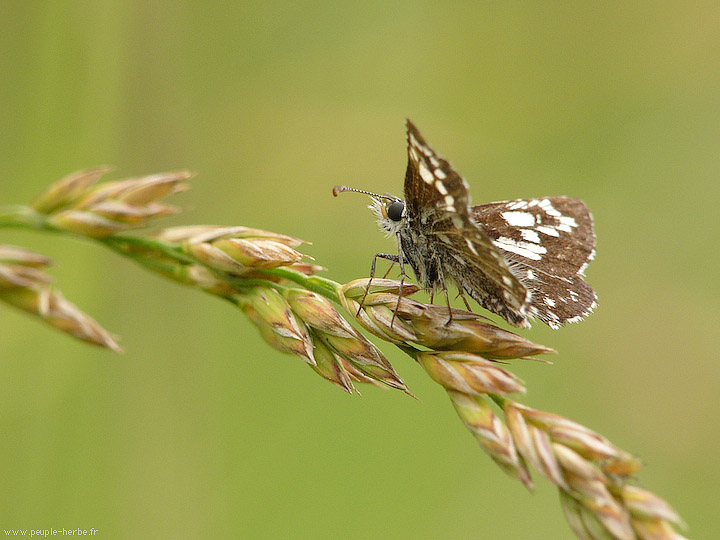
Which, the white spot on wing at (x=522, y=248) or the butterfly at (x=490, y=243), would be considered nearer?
the butterfly at (x=490, y=243)

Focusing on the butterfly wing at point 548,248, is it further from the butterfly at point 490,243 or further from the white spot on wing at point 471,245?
the white spot on wing at point 471,245

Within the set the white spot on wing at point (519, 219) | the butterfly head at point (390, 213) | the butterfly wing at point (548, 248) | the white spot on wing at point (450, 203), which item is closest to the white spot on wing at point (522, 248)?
the butterfly wing at point (548, 248)

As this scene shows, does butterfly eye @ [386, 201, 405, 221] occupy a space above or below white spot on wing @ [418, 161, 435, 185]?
below

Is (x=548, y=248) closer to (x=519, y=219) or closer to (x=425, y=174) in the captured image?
(x=519, y=219)

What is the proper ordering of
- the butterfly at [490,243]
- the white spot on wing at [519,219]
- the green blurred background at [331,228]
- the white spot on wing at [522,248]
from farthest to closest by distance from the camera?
the green blurred background at [331,228]
the white spot on wing at [519,219]
the white spot on wing at [522,248]
the butterfly at [490,243]

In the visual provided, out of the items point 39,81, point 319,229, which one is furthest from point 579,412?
point 39,81

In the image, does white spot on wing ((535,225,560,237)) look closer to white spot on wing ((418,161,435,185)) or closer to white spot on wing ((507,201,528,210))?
white spot on wing ((507,201,528,210))

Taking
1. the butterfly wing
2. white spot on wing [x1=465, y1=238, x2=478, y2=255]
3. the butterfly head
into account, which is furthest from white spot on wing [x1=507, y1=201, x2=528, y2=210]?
white spot on wing [x1=465, y1=238, x2=478, y2=255]

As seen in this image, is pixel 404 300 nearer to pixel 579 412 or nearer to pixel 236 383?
pixel 236 383

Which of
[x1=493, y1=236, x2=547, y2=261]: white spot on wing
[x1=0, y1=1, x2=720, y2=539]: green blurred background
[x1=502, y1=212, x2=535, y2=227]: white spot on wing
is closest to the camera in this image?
[x1=493, y1=236, x2=547, y2=261]: white spot on wing
